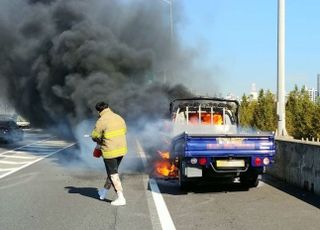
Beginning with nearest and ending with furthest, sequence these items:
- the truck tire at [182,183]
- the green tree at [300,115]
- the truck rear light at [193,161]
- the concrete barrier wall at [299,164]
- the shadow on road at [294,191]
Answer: the shadow on road at [294,191]
the truck rear light at [193,161]
the concrete barrier wall at [299,164]
the truck tire at [182,183]
the green tree at [300,115]

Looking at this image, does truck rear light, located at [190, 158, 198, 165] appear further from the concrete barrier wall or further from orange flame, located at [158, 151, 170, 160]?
the concrete barrier wall

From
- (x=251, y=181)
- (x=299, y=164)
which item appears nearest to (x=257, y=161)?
(x=251, y=181)

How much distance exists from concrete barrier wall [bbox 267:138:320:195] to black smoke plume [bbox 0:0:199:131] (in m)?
5.87

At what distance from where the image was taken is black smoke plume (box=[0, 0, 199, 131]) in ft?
62.6

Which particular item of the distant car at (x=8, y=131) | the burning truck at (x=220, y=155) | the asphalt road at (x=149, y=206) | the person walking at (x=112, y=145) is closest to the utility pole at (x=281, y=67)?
the asphalt road at (x=149, y=206)

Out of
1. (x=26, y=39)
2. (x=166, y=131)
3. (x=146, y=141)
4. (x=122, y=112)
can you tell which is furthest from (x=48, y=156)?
(x=26, y=39)

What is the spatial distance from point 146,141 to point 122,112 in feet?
10.2

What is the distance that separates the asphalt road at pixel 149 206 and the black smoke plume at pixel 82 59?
20.1 ft

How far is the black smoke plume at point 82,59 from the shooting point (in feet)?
62.6

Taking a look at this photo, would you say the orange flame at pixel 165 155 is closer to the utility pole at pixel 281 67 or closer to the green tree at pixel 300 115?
the utility pole at pixel 281 67

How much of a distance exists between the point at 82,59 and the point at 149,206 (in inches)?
538

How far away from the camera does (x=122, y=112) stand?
654 inches

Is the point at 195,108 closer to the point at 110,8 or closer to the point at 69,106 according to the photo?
the point at 69,106

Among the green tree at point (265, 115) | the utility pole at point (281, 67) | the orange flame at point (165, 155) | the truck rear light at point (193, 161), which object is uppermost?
the utility pole at point (281, 67)
